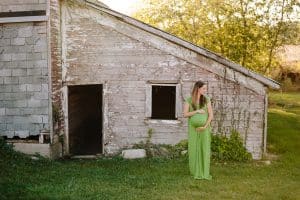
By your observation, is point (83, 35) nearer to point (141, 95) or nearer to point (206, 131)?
point (141, 95)

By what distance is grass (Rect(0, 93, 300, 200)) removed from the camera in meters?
8.36

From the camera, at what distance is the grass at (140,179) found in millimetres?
8359

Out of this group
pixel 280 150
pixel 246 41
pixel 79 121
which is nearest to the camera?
pixel 280 150

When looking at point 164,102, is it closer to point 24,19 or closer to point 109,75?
point 109,75

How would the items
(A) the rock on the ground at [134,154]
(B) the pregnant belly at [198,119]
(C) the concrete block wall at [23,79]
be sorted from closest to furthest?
(B) the pregnant belly at [198,119], (C) the concrete block wall at [23,79], (A) the rock on the ground at [134,154]

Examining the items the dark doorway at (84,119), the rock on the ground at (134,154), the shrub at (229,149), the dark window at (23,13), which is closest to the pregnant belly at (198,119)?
the shrub at (229,149)

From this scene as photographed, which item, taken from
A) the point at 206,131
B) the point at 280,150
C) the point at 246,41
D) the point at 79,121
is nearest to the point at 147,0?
the point at 246,41

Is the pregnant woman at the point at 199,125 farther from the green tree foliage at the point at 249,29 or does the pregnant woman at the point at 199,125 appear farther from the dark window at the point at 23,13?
the green tree foliage at the point at 249,29

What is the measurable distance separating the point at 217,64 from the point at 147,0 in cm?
1537

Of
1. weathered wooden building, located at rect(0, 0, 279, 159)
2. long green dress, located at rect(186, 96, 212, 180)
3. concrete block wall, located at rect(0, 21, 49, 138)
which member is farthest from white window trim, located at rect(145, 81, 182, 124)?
concrete block wall, located at rect(0, 21, 49, 138)

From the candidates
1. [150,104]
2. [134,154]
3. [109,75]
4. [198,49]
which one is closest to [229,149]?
[150,104]

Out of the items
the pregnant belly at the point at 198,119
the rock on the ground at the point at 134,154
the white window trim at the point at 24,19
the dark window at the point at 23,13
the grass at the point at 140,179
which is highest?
the dark window at the point at 23,13

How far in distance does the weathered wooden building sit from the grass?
0.91 m

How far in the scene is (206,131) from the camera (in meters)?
9.11
